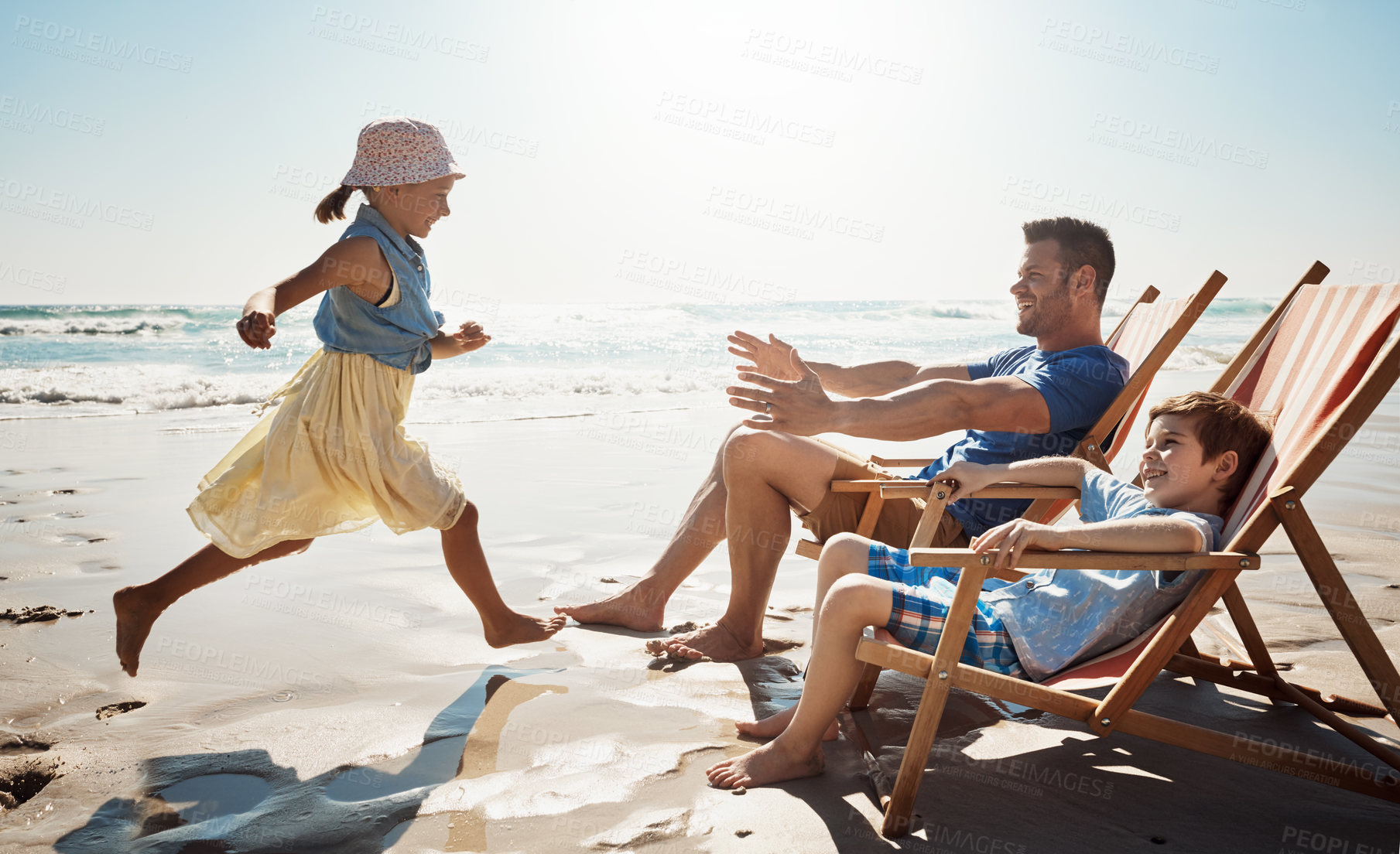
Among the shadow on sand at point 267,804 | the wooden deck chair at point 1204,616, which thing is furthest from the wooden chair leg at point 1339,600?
the shadow on sand at point 267,804

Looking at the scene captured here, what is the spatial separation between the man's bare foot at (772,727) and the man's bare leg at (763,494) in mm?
590

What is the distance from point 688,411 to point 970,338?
15631mm

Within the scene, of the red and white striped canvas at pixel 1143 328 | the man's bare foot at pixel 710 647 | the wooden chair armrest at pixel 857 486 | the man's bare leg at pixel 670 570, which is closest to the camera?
the wooden chair armrest at pixel 857 486

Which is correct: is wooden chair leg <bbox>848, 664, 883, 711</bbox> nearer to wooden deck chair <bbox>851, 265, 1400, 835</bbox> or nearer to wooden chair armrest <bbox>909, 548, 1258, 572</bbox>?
wooden deck chair <bbox>851, 265, 1400, 835</bbox>

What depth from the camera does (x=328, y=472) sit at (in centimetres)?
277

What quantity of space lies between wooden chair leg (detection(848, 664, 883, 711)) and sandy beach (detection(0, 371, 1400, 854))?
5 cm

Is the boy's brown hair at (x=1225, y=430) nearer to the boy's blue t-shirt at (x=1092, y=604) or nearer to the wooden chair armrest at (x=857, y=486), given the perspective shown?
the boy's blue t-shirt at (x=1092, y=604)

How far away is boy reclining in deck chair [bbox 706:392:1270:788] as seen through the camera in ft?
6.72

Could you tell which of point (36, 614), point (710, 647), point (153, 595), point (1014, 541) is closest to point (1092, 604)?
point (1014, 541)

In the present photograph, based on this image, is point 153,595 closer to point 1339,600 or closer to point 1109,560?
point 1109,560

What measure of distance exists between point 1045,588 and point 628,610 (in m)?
1.69

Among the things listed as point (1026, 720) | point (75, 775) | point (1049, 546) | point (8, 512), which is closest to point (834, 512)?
point (1026, 720)

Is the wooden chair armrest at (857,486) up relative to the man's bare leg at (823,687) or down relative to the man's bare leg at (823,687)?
up

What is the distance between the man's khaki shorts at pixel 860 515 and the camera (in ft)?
10.0
